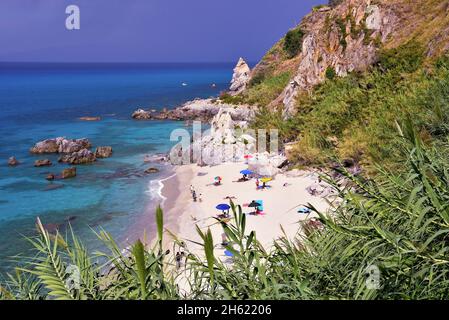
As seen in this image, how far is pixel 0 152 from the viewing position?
4666 cm

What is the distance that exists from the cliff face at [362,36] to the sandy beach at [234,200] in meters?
12.7

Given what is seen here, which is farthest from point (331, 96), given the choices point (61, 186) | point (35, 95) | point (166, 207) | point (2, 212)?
point (35, 95)

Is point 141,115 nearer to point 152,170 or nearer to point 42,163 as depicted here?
point 42,163

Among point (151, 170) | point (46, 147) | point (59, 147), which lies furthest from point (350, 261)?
point (46, 147)

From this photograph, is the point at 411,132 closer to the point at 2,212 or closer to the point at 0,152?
the point at 2,212

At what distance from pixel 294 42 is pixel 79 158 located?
43.6m

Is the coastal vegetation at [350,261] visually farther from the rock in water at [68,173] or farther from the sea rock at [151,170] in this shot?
the rock in water at [68,173]

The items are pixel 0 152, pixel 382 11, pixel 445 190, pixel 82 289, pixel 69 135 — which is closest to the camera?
pixel 445 190

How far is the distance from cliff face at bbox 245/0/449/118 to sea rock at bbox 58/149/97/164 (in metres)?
20.4

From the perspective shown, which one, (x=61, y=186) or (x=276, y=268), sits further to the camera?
(x=61, y=186)

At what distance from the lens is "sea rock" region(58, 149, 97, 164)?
40938mm

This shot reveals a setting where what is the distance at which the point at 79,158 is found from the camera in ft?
→ 134

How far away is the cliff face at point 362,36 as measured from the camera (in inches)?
1340
